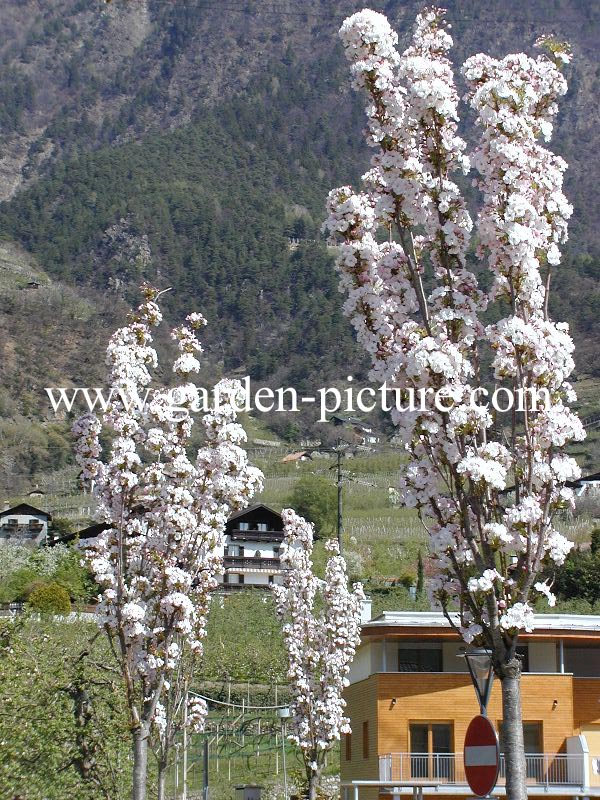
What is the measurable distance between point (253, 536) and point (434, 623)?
59942mm

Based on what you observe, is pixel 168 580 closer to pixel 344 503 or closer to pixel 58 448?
pixel 344 503

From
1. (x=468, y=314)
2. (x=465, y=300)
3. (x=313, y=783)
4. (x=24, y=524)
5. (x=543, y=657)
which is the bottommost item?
(x=313, y=783)

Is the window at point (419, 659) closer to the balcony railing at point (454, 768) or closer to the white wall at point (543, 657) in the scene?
the white wall at point (543, 657)

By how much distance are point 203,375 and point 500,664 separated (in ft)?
601

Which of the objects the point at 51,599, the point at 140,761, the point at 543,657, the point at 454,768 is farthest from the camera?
the point at 51,599

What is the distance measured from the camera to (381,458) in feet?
487

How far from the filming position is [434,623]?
3428cm

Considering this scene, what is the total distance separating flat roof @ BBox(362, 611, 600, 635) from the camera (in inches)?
1332

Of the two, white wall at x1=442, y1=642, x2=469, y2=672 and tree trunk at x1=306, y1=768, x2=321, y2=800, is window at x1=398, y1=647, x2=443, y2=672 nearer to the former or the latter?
white wall at x1=442, y1=642, x2=469, y2=672

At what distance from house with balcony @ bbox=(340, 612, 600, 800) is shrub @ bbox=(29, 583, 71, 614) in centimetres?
2839

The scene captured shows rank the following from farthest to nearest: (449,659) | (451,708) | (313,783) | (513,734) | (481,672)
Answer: (449,659)
(451,708)
(313,783)
(481,672)
(513,734)

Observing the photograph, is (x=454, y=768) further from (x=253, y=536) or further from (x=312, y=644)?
(x=253, y=536)

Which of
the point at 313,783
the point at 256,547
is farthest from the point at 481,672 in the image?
the point at 256,547

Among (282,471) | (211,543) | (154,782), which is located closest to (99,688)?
(154,782)
